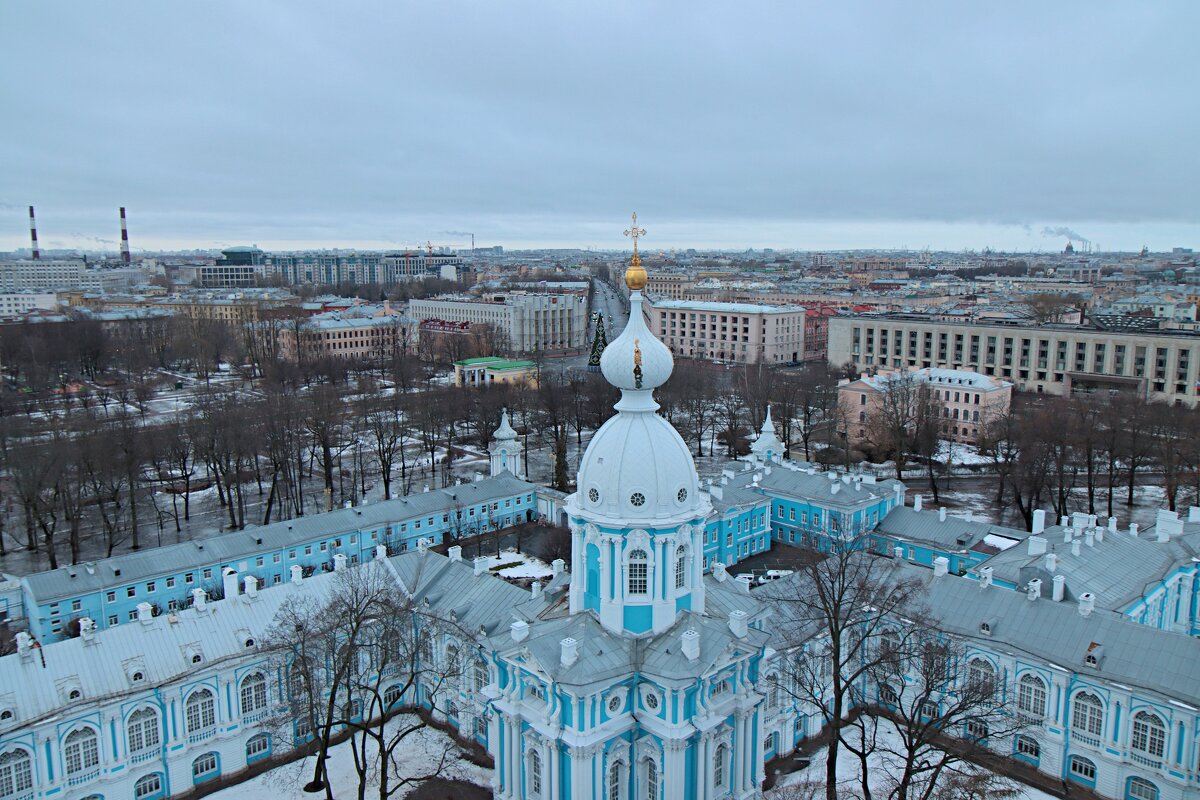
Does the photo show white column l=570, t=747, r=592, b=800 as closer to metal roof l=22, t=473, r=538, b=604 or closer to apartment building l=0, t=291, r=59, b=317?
metal roof l=22, t=473, r=538, b=604

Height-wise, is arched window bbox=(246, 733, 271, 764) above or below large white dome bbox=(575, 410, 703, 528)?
below

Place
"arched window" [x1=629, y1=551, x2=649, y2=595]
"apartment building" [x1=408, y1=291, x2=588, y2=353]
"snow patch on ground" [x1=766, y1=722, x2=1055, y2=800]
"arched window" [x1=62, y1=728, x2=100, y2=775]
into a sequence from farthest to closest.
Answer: "apartment building" [x1=408, y1=291, x2=588, y2=353] → "snow patch on ground" [x1=766, y1=722, x2=1055, y2=800] → "arched window" [x1=62, y1=728, x2=100, y2=775] → "arched window" [x1=629, y1=551, x2=649, y2=595]

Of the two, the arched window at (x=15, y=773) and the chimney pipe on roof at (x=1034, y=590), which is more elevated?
the chimney pipe on roof at (x=1034, y=590)

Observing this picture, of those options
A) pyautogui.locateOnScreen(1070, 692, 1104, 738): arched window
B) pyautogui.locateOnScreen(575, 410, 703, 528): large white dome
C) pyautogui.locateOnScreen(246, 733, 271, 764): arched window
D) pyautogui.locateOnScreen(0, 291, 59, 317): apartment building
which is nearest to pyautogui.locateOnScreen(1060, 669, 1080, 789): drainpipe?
pyautogui.locateOnScreen(1070, 692, 1104, 738): arched window

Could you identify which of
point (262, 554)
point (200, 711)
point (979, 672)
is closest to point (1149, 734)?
point (979, 672)

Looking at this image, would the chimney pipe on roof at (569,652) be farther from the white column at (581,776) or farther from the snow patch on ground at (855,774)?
the snow patch on ground at (855,774)

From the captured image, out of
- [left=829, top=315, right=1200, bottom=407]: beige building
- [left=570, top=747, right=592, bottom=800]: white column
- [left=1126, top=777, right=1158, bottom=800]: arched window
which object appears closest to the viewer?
[left=570, top=747, right=592, bottom=800]: white column

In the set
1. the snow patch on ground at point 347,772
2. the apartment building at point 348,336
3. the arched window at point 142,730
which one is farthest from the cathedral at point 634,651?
the apartment building at point 348,336
